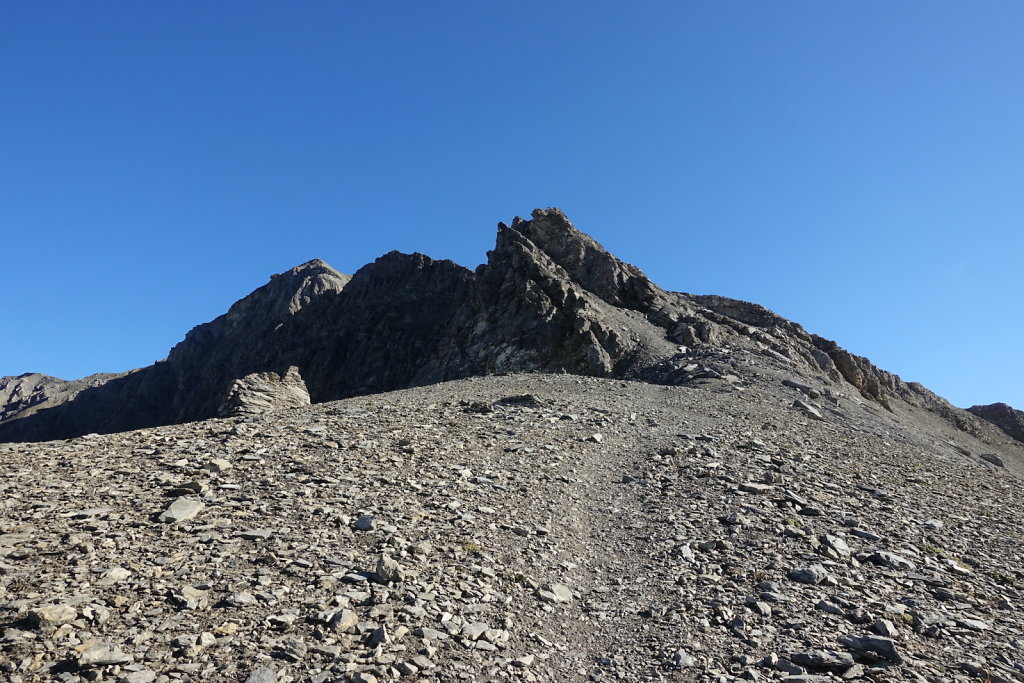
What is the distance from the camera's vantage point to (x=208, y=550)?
8.26m

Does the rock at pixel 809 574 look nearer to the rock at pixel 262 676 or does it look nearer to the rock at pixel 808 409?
the rock at pixel 262 676

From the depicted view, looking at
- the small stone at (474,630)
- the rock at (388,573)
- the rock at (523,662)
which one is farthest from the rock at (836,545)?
the rock at (388,573)

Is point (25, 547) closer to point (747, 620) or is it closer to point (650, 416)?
point (747, 620)

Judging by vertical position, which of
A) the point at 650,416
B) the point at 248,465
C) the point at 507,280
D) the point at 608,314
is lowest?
the point at 248,465

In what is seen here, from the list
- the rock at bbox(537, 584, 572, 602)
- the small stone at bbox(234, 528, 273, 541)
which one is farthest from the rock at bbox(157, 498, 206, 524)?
the rock at bbox(537, 584, 572, 602)

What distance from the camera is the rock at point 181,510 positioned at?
917cm

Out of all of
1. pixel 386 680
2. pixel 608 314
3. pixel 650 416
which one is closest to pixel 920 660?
pixel 386 680

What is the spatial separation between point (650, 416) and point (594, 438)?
17.5 feet

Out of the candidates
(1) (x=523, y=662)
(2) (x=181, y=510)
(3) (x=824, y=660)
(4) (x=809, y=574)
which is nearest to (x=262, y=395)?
(2) (x=181, y=510)

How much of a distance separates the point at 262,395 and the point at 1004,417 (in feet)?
301

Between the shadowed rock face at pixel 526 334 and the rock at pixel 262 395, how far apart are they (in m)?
0.58

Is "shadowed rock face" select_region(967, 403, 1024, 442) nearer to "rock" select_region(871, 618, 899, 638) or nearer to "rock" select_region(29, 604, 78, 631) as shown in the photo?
"rock" select_region(871, 618, 899, 638)

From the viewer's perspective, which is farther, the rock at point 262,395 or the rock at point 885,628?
the rock at point 262,395

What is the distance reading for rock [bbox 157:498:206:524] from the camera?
9172mm
